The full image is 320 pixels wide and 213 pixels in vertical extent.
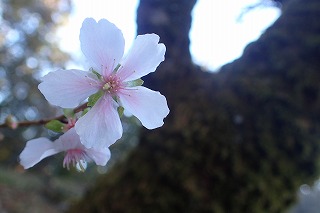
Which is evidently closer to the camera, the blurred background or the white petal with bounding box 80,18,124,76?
the white petal with bounding box 80,18,124,76

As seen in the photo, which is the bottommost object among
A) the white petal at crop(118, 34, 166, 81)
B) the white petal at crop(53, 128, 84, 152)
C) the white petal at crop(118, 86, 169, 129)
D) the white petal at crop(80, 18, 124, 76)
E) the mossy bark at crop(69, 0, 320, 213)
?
the white petal at crop(53, 128, 84, 152)

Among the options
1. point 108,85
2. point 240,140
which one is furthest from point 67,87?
point 240,140

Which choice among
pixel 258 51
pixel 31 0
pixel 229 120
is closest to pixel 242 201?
pixel 229 120

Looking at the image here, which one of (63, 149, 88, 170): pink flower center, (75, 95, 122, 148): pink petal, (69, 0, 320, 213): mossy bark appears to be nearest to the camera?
(75, 95, 122, 148): pink petal

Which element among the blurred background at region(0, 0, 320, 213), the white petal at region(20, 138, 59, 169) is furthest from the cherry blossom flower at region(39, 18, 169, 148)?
the blurred background at region(0, 0, 320, 213)

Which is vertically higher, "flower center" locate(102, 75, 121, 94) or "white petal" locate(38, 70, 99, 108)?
"flower center" locate(102, 75, 121, 94)

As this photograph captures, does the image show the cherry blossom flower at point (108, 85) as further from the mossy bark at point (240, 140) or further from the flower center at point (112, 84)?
the mossy bark at point (240, 140)

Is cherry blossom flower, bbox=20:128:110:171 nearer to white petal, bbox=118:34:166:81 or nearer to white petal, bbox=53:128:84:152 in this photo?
white petal, bbox=53:128:84:152
